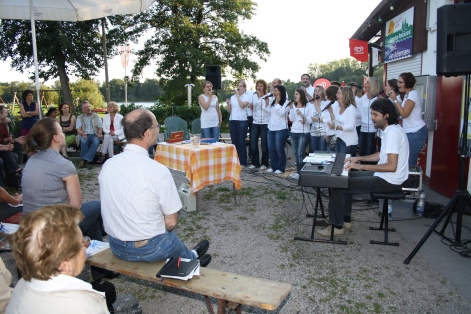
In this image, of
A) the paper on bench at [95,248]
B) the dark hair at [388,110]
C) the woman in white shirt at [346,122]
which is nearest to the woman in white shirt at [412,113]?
the woman in white shirt at [346,122]

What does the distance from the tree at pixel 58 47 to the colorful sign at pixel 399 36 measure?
583 inches

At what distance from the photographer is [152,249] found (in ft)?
8.42

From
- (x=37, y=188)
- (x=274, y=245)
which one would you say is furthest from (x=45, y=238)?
(x=274, y=245)

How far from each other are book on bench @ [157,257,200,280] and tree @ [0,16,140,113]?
60.0 ft

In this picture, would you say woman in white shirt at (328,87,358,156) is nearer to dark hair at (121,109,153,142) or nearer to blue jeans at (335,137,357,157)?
blue jeans at (335,137,357,157)

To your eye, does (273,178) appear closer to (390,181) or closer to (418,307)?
(390,181)

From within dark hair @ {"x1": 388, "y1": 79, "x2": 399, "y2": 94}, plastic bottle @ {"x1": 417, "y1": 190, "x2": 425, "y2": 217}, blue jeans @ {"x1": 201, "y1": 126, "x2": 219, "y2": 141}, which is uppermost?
dark hair @ {"x1": 388, "y1": 79, "x2": 399, "y2": 94}

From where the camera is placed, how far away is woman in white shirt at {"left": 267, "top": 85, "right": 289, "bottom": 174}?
7.17m

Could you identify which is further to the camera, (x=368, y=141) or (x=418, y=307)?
(x=368, y=141)

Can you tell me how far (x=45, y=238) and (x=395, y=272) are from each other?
3.07 m

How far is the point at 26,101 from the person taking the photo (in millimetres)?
7945

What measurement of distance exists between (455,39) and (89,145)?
24.1 feet

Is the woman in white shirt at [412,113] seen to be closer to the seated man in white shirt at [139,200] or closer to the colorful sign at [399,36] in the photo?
the colorful sign at [399,36]

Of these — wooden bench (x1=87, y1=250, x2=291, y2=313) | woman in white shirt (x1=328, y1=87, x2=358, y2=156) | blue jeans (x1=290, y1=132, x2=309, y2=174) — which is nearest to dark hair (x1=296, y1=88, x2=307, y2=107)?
blue jeans (x1=290, y1=132, x2=309, y2=174)
